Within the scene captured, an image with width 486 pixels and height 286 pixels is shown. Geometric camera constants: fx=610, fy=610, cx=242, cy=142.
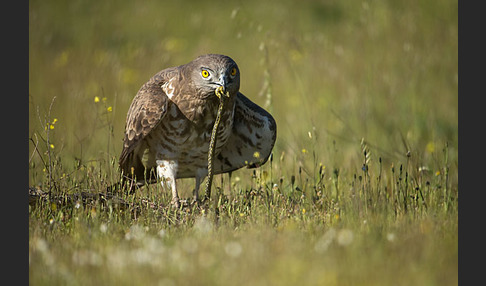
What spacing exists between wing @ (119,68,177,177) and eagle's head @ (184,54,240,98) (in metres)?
0.40

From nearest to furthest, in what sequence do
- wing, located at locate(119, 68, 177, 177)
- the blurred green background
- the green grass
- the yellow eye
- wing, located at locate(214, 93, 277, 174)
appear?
the green grass → the yellow eye → wing, located at locate(119, 68, 177, 177) → wing, located at locate(214, 93, 277, 174) → the blurred green background

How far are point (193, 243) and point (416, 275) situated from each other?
1487 millimetres

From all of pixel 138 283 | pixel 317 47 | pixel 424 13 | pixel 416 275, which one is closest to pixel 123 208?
pixel 138 283

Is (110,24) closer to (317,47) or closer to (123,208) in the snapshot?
(317,47)

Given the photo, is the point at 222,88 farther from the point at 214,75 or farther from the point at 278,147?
the point at 278,147

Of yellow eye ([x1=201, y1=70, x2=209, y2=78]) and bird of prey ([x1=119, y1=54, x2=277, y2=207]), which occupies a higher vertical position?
yellow eye ([x1=201, y1=70, x2=209, y2=78])

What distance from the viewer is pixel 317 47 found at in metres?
11.7

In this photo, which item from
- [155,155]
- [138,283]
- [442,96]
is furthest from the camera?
[442,96]

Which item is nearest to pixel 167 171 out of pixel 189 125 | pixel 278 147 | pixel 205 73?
pixel 189 125

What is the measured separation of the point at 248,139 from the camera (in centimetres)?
663

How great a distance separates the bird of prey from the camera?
5.81 metres

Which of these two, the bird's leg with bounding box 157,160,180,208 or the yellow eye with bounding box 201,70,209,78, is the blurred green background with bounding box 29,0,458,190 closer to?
the bird's leg with bounding box 157,160,180,208

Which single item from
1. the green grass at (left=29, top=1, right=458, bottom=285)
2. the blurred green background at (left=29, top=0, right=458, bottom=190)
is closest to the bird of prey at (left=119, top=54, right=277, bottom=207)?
the green grass at (left=29, top=1, right=458, bottom=285)

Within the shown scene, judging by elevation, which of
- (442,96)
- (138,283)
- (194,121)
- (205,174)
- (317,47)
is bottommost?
(138,283)
